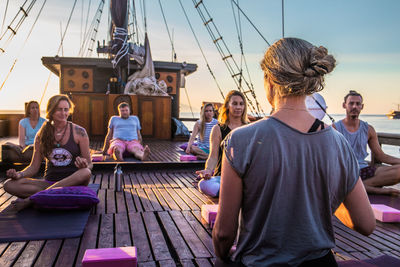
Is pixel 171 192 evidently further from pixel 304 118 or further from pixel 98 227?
pixel 304 118

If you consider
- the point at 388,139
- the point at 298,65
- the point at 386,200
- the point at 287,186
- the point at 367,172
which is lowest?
the point at 386,200

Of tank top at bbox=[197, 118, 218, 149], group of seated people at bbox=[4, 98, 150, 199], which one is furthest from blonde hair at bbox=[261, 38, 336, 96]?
tank top at bbox=[197, 118, 218, 149]

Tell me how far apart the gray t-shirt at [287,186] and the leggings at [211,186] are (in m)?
2.57

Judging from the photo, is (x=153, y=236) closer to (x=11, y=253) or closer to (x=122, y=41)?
(x=11, y=253)

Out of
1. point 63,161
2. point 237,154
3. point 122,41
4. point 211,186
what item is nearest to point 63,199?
point 63,161

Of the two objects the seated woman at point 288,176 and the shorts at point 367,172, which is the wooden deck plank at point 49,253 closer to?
the seated woman at point 288,176

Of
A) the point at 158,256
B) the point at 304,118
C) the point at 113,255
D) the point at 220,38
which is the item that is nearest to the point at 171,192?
the point at 158,256

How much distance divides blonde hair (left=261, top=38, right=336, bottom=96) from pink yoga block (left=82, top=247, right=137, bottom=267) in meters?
1.39

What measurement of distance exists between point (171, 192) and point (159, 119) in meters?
7.10

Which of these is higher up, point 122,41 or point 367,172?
point 122,41

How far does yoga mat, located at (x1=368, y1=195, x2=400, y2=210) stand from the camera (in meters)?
3.75

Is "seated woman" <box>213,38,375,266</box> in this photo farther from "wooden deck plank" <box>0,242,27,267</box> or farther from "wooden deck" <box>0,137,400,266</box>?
"wooden deck plank" <box>0,242,27,267</box>

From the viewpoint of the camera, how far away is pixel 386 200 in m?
3.93

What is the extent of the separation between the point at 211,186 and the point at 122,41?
813 cm
